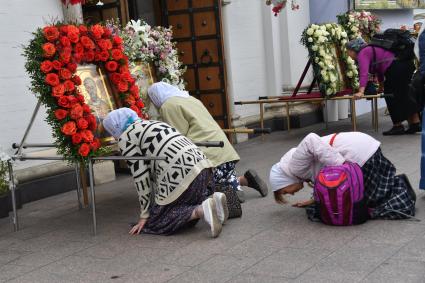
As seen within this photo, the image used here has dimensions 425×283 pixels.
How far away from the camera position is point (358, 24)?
40.1 feet

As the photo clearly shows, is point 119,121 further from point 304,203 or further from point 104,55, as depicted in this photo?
point 304,203

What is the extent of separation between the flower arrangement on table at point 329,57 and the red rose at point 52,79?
5.67 metres

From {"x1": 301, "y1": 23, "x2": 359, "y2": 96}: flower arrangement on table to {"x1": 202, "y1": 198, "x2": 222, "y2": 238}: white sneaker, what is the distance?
5552mm

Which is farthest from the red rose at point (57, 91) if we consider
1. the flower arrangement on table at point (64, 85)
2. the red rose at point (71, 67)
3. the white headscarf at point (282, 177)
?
the white headscarf at point (282, 177)

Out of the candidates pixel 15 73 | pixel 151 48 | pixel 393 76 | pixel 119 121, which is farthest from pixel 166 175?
pixel 393 76

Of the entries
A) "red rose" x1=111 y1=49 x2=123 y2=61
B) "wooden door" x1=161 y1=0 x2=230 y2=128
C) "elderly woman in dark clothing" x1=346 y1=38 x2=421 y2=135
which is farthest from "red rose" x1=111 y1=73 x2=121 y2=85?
"elderly woman in dark clothing" x1=346 y1=38 x2=421 y2=135

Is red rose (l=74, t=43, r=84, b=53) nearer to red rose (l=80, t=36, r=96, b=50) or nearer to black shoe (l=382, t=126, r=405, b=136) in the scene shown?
red rose (l=80, t=36, r=96, b=50)

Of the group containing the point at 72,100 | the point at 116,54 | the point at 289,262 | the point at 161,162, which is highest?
the point at 116,54

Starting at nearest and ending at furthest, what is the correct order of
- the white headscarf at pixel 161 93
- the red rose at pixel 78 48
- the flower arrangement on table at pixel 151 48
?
1. the red rose at pixel 78 48
2. the white headscarf at pixel 161 93
3. the flower arrangement on table at pixel 151 48

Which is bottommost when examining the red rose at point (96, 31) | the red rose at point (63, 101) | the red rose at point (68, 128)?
the red rose at point (68, 128)

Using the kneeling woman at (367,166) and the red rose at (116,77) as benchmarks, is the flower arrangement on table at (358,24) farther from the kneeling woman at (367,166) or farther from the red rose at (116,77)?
the kneeling woman at (367,166)

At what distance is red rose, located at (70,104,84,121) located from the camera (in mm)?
5691

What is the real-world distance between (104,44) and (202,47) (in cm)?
455

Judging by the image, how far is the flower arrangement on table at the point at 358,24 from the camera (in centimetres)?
1190
